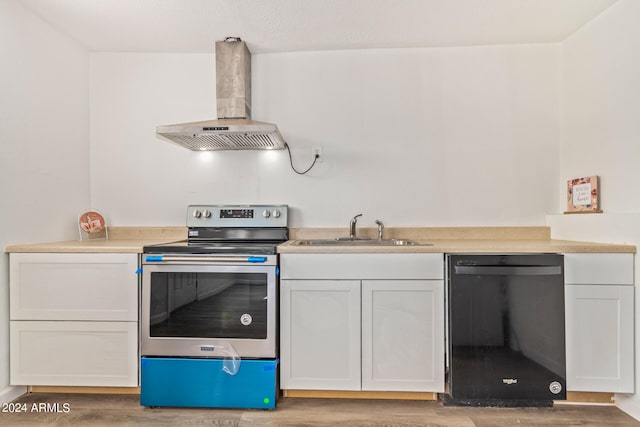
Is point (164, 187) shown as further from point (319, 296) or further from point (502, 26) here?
point (502, 26)

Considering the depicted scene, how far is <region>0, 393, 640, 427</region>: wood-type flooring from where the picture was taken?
175 cm

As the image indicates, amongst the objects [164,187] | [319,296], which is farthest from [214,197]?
[319,296]

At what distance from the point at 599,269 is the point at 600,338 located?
0.36m

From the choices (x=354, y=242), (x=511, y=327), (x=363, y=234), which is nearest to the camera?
(x=511, y=327)

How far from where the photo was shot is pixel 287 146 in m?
2.52

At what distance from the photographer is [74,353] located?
191 cm

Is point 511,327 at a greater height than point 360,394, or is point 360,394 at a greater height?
point 511,327

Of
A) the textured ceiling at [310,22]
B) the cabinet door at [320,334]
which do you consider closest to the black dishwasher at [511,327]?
the cabinet door at [320,334]

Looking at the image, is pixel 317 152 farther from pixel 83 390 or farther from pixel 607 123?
pixel 83 390

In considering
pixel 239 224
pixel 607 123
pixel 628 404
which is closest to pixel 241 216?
pixel 239 224

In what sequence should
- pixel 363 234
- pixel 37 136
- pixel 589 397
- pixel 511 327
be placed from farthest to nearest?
pixel 363 234, pixel 37 136, pixel 589 397, pixel 511 327

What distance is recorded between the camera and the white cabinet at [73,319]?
6.26ft

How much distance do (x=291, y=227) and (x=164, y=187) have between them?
1.01 metres

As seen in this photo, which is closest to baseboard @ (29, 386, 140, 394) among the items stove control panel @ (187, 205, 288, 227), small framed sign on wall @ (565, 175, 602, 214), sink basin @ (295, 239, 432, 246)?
stove control panel @ (187, 205, 288, 227)
